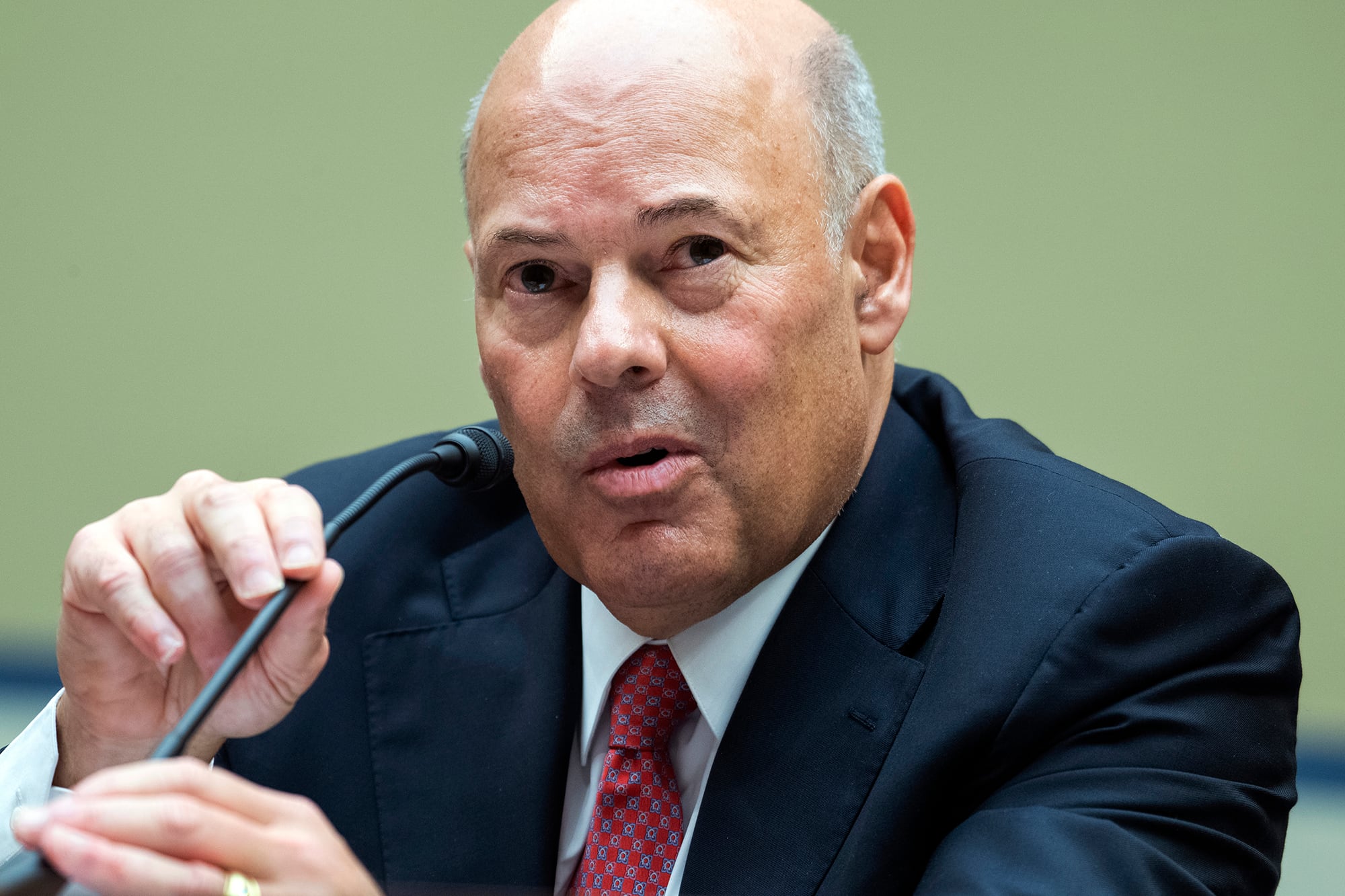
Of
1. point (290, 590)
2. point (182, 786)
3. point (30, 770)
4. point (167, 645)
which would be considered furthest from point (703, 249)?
point (30, 770)

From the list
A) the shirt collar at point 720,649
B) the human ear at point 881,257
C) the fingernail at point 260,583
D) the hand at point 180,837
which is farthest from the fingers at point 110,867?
the human ear at point 881,257

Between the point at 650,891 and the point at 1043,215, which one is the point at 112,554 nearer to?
the point at 650,891

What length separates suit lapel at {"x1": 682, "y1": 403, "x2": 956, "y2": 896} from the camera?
1370mm

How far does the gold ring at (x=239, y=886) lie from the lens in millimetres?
890

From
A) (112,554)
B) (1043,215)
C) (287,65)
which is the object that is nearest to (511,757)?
(112,554)

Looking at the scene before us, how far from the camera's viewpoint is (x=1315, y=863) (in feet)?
8.35

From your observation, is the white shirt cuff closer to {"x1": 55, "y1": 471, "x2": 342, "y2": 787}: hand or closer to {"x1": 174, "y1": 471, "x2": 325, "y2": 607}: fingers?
{"x1": 55, "y1": 471, "x2": 342, "y2": 787}: hand

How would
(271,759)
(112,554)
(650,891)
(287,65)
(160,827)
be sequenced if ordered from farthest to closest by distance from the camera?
(287,65) < (271,759) < (650,891) < (112,554) < (160,827)

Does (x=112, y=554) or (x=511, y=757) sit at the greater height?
(x=112, y=554)

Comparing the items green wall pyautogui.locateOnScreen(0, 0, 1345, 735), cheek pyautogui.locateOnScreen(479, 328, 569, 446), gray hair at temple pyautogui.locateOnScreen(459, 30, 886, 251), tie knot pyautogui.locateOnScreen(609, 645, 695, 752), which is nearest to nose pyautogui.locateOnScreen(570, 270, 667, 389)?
cheek pyautogui.locateOnScreen(479, 328, 569, 446)

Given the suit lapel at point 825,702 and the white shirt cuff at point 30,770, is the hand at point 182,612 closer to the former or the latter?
the white shirt cuff at point 30,770

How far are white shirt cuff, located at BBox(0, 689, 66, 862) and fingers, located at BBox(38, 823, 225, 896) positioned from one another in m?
0.62

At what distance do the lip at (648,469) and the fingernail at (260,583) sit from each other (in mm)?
380

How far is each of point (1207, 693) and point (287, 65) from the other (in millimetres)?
2492
